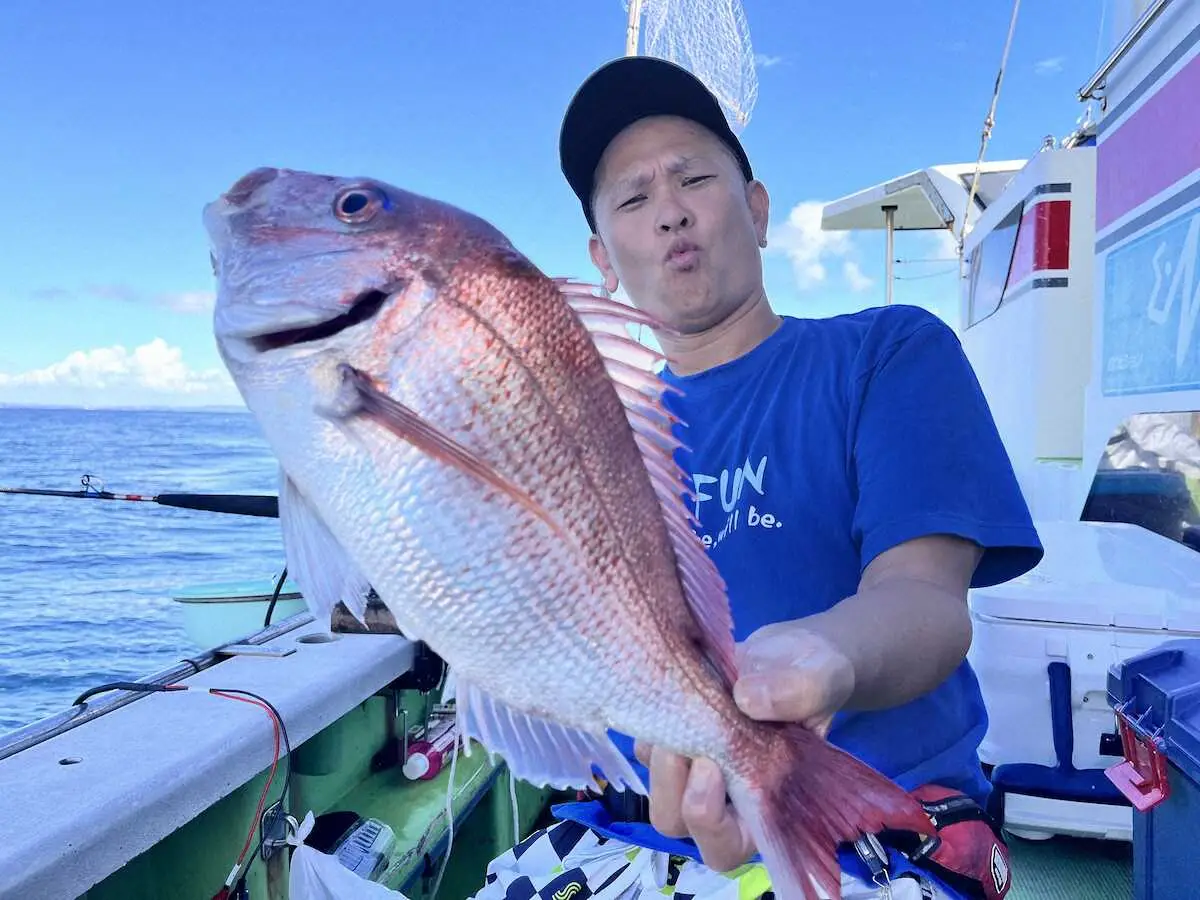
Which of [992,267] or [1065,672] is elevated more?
[992,267]

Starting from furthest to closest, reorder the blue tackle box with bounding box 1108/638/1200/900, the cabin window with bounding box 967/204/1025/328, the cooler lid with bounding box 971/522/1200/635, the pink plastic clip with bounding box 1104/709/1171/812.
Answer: the cabin window with bounding box 967/204/1025/328 < the cooler lid with bounding box 971/522/1200/635 < the pink plastic clip with bounding box 1104/709/1171/812 < the blue tackle box with bounding box 1108/638/1200/900

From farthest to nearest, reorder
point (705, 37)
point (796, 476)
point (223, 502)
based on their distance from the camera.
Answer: point (705, 37) → point (223, 502) → point (796, 476)

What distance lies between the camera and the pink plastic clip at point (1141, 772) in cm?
183

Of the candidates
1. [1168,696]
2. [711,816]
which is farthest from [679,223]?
[1168,696]

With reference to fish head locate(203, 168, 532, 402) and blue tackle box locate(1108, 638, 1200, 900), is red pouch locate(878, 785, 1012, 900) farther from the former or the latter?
fish head locate(203, 168, 532, 402)

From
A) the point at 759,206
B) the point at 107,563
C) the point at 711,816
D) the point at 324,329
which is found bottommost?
the point at 107,563

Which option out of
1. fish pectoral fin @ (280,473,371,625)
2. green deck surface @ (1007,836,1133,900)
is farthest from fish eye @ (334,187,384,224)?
green deck surface @ (1007,836,1133,900)

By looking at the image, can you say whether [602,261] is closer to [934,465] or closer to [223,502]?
[934,465]

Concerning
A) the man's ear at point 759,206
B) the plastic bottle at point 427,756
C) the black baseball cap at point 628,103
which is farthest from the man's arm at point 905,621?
the plastic bottle at point 427,756

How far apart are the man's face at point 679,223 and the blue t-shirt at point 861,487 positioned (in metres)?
0.20

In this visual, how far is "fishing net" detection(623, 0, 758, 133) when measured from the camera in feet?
20.0

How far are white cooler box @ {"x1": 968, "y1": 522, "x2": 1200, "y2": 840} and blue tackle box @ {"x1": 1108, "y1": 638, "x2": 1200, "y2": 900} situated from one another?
0.60 m

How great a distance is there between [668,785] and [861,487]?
2.13 feet

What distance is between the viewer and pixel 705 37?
6297 millimetres
